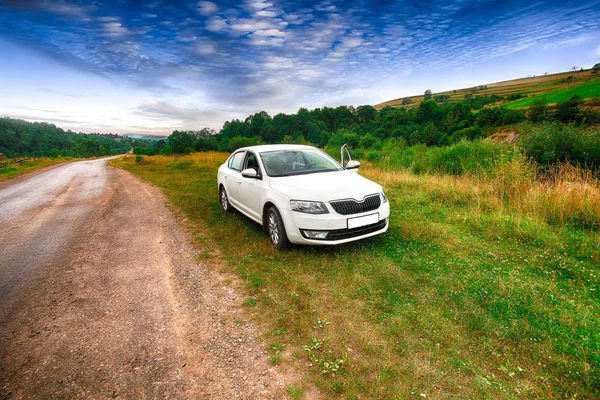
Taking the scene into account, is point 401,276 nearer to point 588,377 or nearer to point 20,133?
point 588,377

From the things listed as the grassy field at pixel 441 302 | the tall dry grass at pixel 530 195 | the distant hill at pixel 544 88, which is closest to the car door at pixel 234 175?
the grassy field at pixel 441 302

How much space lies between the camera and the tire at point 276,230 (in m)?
4.63

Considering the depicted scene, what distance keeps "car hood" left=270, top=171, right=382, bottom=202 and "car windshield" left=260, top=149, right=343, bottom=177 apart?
10.9 inches

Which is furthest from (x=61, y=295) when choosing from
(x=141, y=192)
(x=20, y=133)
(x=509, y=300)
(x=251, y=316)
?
(x=20, y=133)

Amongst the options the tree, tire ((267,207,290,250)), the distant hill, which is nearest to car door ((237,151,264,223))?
tire ((267,207,290,250))

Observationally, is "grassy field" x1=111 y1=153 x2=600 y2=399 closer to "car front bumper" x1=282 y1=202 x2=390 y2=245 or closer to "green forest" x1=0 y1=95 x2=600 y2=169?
"car front bumper" x1=282 y1=202 x2=390 y2=245

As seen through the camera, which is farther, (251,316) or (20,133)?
A: (20,133)

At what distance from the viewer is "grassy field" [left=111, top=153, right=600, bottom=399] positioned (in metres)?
2.31

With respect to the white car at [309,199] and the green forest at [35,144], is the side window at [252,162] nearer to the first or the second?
the white car at [309,199]

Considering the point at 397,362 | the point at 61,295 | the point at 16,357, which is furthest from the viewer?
the point at 61,295

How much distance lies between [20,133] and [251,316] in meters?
105

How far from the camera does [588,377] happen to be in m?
2.26

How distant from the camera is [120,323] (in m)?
3.10

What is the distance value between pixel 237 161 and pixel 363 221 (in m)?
3.59
